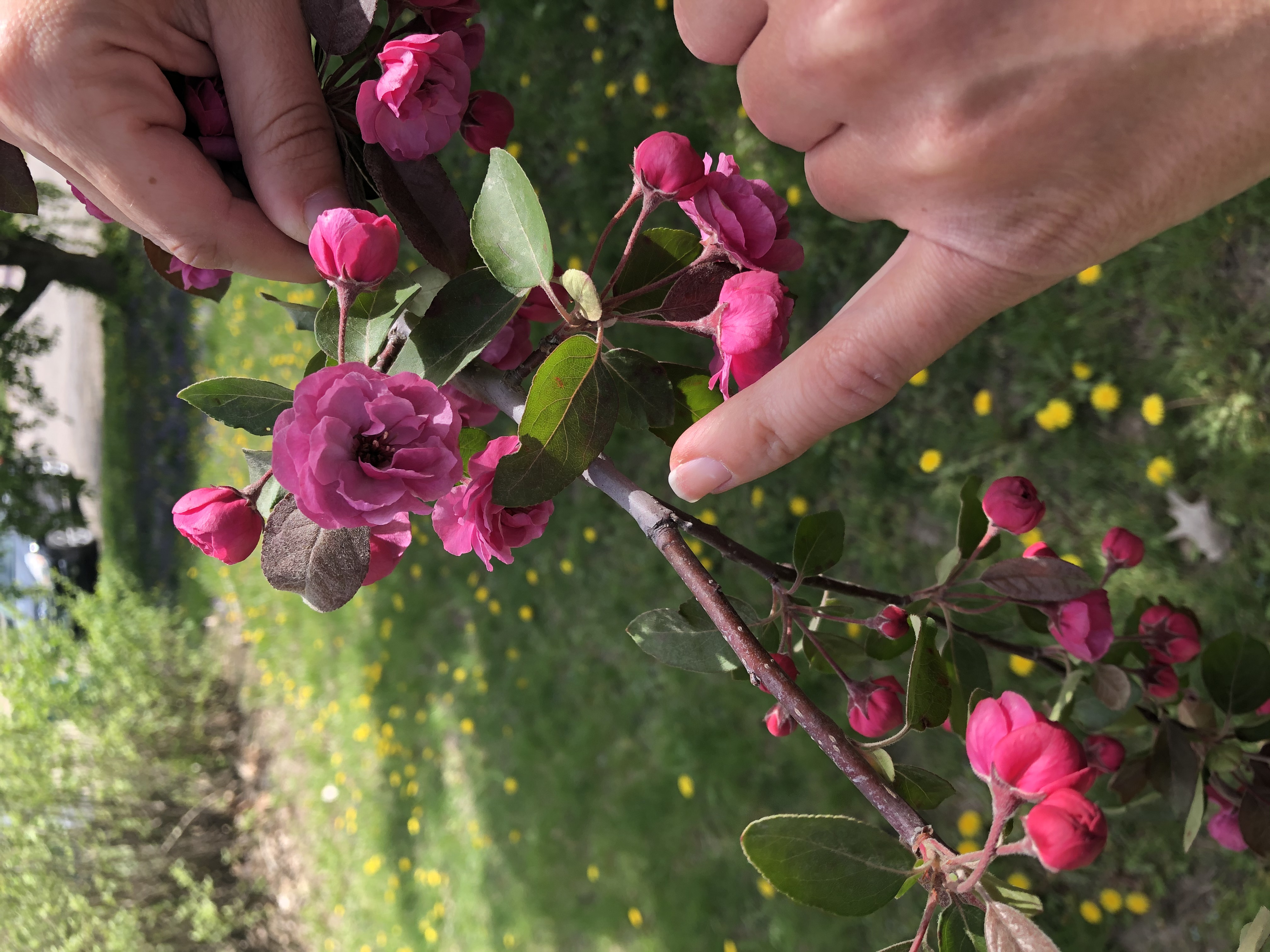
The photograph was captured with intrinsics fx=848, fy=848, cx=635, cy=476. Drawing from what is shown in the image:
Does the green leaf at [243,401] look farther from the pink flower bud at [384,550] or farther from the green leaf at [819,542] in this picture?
the green leaf at [819,542]

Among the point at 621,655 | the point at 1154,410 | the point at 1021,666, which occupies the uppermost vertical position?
the point at 1154,410

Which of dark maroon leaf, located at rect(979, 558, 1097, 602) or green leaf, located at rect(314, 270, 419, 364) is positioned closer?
green leaf, located at rect(314, 270, 419, 364)

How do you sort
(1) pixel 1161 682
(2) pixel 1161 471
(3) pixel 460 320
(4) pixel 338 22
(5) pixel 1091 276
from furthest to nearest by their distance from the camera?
1. (5) pixel 1091 276
2. (2) pixel 1161 471
3. (1) pixel 1161 682
4. (4) pixel 338 22
5. (3) pixel 460 320

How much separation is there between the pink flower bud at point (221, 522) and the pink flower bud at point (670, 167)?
507mm

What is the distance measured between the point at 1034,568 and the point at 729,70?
2124 millimetres

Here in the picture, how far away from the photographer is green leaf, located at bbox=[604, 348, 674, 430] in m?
0.86

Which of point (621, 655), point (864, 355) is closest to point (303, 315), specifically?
point (864, 355)

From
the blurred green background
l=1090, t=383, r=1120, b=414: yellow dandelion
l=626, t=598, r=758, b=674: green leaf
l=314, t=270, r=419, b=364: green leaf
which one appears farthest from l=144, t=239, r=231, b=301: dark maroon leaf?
l=1090, t=383, r=1120, b=414: yellow dandelion

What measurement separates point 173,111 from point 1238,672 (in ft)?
5.25

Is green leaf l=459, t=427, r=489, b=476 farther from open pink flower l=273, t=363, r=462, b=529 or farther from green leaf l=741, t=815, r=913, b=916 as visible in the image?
green leaf l=741, t=815, r=913, b=916

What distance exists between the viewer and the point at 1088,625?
3.34ft

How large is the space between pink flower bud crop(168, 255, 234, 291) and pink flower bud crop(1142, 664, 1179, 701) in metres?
1.36

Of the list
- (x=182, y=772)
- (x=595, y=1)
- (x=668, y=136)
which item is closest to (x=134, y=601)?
(x=182, y=772)

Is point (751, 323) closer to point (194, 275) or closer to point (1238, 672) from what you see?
point (194, 275)
